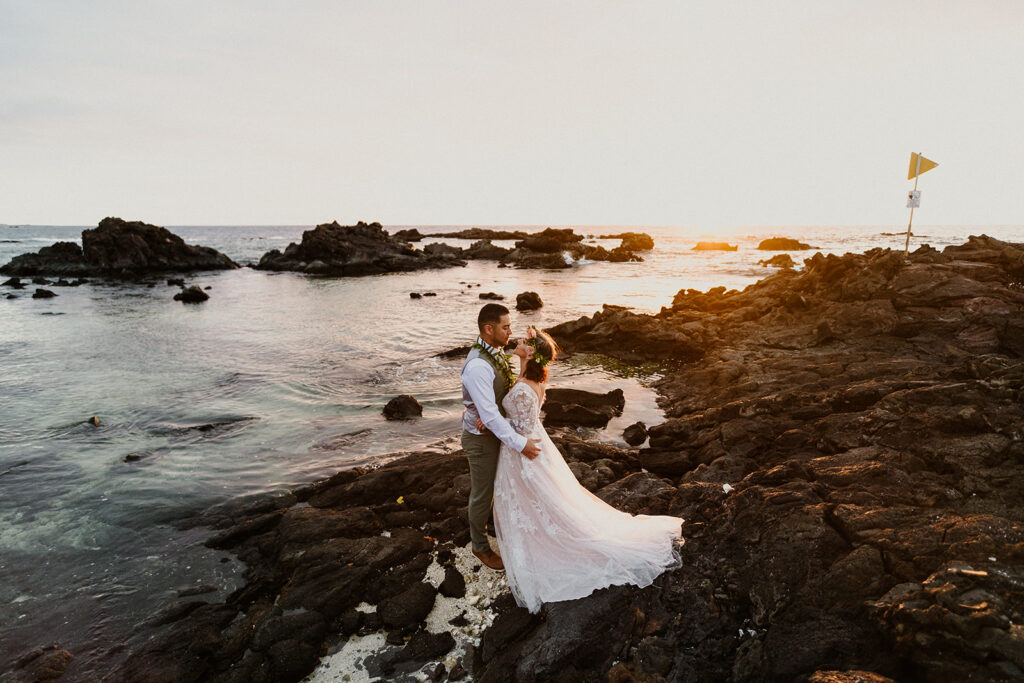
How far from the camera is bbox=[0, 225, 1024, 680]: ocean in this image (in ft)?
22.8

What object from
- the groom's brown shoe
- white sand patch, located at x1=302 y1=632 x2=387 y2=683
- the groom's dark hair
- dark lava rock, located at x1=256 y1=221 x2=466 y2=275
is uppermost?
dark lava rock, located at x1=256 y1=221 x2=466 y2=275

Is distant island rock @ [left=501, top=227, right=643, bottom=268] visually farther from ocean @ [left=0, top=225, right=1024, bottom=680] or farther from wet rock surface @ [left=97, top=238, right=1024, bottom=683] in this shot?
wet rock surface @ [left=97, top=238, right=1024, bottom=683]

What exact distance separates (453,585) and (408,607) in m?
0.61

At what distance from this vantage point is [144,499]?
9312 millimetres

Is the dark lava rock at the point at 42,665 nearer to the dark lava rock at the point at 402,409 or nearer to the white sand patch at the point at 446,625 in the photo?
the white sand patch at the point at 446,625

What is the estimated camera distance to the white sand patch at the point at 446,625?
16.7ft

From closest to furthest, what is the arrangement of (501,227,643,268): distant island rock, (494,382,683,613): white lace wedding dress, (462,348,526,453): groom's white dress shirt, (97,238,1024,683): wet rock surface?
(97,238,1024,683): wet rock surface → (494,382,683,613): white lace wedding dress → (462,348,526,453): groom's white dress shirt → (501,227,643,268): distant island rock

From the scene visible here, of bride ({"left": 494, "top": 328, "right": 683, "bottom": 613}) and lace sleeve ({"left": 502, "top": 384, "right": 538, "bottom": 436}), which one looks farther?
lace sleeve ({"left": 502, "top": 384, "right": 538, "bottom": 436})

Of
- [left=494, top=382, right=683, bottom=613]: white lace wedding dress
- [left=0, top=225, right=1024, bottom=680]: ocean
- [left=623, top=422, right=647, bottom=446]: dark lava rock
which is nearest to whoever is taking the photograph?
[left=494, top=382, right=683, bottom=613]: white lace wedding dress

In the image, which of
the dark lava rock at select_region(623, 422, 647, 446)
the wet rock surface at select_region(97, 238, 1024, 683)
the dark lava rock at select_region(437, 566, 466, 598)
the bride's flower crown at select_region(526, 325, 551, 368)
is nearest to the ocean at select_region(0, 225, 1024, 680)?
the dark lava rock at select_region(623, 422, 647, 446)

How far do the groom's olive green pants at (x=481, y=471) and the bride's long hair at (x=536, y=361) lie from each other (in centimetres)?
89

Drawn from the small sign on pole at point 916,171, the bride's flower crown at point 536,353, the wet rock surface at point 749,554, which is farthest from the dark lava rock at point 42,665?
the small sign on pole at point 916,171

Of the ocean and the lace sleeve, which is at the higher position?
the lace sleeve

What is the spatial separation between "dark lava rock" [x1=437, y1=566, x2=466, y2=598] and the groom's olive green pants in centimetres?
57
